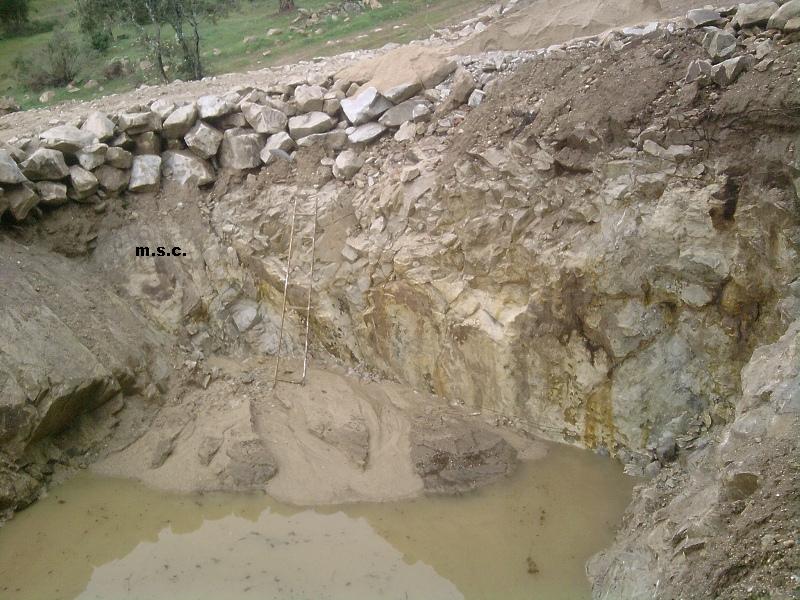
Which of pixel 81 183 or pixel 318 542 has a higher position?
pixel 81 183

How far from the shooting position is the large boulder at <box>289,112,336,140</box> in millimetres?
8570

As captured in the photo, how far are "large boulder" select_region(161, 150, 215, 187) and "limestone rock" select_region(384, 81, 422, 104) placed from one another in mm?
2516

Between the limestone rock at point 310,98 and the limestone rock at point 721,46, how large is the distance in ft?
15.1

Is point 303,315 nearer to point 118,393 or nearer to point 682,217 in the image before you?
point 118,393

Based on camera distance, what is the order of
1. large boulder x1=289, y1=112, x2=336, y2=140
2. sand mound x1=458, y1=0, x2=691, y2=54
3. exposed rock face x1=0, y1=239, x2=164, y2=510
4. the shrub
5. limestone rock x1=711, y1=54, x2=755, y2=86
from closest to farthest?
limestone rock x1=711, y1=54, x2=755, y2=86, exposed rock face x1=0, y1=239, x2=164, y2=510, sand mound x1=458, y1=0, x2=691, y2=54, large boulder x1=289, y1=112, x2=336, y2=140, the shrub

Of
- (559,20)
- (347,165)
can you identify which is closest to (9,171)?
Result: (347,165)

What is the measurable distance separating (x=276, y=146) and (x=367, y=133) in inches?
47.7

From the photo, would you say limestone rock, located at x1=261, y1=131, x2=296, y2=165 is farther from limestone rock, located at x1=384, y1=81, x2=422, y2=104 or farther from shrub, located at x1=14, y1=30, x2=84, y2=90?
shrub, located at x1=14, y1=30, x2=84, y2=90

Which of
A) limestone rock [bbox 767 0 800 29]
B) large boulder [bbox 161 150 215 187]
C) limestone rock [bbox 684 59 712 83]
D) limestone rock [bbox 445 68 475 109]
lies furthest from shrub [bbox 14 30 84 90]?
limestone rock [bbox 767 0 800 29]

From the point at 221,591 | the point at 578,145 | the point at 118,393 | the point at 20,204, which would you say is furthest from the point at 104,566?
the point at 578,145

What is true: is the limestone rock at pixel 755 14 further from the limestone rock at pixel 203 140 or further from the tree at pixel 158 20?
the tree at pixel 158 20

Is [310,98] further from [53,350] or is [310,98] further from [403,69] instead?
[53,350]

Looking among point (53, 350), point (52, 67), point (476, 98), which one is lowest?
point (53, 350)

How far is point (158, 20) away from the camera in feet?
43.8
